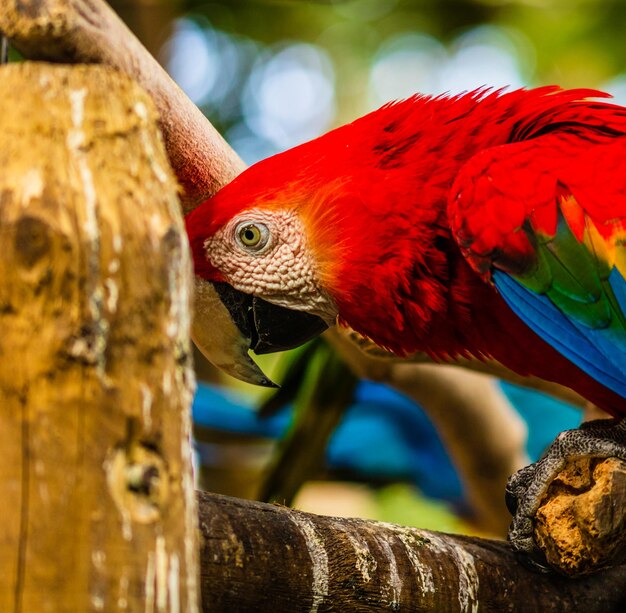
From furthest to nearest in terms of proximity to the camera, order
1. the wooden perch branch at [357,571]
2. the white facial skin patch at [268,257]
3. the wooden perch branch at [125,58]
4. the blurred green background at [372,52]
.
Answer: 1. the blurred green background at [372,52]
2. the white facial skin patch at [268,257]
3. the wooden perch branch at [357,571]
4. the wooden perch branch at [125,58]

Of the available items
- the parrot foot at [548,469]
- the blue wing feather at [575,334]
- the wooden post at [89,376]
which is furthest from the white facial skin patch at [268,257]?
the wooden post at [89,376]

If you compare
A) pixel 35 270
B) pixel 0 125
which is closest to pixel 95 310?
pixel 35 270

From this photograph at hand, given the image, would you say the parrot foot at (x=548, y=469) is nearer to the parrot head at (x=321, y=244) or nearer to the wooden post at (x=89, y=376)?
the parrot head at (x=321, y=244)

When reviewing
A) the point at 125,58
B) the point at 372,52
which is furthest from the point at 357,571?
the point at 372,52

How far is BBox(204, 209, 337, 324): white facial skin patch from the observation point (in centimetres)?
150

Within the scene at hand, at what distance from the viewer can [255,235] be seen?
1497 millimetres

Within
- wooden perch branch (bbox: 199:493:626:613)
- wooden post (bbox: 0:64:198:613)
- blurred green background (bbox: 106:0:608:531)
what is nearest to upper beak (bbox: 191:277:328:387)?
wooden perch branch (bbox: 199:493:626:613)

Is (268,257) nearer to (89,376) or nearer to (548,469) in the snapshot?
(548,469)

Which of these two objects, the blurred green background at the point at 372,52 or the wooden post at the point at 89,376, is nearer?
the wooden post at the point at 89,376

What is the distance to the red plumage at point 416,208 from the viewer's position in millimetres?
1445

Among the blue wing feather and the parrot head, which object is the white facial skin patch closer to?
the parrot head

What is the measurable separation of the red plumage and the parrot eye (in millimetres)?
31

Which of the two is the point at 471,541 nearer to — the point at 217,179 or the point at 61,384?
the point at 217,179

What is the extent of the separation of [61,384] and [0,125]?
0.26m
